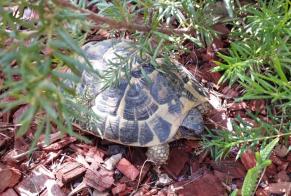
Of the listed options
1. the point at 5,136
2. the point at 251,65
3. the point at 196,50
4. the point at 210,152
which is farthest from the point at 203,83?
the point at 5,136

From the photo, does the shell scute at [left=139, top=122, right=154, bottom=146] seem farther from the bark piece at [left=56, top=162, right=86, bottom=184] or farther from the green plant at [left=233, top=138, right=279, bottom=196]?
the green plant at [left=233, top=138, right=279, bottom=196]

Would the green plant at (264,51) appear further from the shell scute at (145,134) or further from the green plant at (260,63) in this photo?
the shell scute at (145,134)

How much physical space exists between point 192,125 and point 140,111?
36 cm

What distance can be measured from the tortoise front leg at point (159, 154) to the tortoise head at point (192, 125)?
16 centimetres

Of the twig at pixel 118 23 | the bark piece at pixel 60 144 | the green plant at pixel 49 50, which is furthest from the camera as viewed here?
the bark piece at pixel 60 144

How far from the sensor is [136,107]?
2.97 meters

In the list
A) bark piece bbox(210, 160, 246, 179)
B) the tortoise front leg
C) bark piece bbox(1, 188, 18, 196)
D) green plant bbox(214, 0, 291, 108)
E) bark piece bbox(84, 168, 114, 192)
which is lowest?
bark piece bbox(1, 188, 18, 196)

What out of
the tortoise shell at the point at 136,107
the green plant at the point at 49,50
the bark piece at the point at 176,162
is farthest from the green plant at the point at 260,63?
the green plant at the point at 49,50

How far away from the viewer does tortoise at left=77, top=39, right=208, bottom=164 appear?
9.69 feet

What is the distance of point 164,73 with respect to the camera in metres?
3.00

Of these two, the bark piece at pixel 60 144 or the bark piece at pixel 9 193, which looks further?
the bark piece at pixel 60 144

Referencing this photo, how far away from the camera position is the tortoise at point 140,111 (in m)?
2.95

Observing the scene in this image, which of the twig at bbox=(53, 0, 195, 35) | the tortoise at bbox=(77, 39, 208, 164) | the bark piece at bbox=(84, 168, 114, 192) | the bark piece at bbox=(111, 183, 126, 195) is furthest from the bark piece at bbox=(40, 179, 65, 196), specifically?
the twig at bbox=(53, 0, 195, 35)

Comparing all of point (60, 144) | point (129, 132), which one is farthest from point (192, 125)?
point (60, 144)
